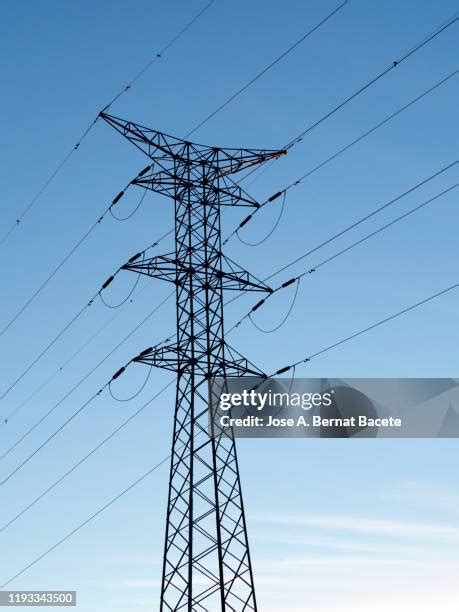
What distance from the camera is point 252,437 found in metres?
33.7

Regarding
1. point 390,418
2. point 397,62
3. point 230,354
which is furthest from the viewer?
point 390,418

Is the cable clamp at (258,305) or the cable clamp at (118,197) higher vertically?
the cable clamp at (118,197)

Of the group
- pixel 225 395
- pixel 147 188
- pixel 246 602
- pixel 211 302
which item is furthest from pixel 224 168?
pixel 246 602

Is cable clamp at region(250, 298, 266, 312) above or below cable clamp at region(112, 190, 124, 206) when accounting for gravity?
below

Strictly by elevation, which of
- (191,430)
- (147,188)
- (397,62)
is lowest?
(191,430)

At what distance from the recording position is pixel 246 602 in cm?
2964

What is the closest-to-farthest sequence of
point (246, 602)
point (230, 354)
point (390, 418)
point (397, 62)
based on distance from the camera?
point (397, 62), point (246, 602), point (230, 354), point (390, 418)

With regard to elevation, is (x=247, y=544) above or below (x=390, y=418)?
below

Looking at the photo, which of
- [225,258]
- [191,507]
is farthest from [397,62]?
[191,507]

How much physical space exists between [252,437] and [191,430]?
11.0 ft

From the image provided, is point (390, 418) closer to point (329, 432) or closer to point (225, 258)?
point (329, 432)

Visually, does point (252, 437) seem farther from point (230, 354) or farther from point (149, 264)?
point (149, 264)

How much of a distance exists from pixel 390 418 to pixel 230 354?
20.6ft

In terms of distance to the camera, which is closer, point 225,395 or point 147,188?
point 225,395
